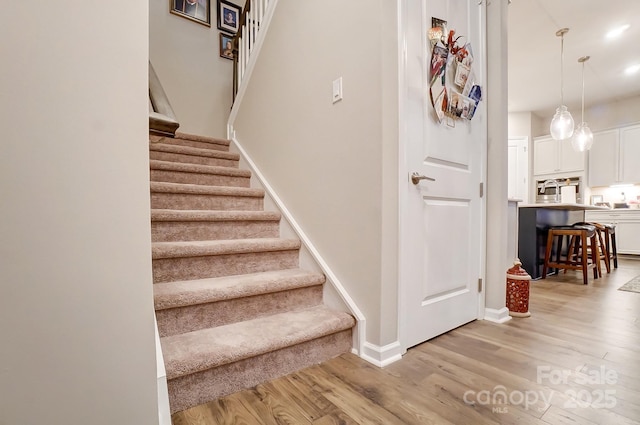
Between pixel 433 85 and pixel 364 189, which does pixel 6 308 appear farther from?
pixel 433 85

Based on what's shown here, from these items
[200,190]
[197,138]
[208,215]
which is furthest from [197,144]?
[208,215]

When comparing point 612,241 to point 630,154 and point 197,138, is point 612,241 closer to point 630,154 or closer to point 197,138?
point 630,154

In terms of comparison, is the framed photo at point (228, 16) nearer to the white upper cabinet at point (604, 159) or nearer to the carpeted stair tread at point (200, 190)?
the carpeted stair tread at point (200, 190)

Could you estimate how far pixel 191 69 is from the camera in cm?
374

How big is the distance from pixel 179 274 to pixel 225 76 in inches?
132

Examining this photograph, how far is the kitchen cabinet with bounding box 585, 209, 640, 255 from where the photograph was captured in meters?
5.32

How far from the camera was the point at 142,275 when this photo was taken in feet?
2.51

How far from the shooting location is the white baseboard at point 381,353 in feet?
4.55

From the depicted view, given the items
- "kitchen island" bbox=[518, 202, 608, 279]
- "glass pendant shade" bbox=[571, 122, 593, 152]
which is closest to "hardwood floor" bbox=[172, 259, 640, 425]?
"kitchen island" bbox=[518, 202, 608, 279]

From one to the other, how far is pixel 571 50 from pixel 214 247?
210 inches

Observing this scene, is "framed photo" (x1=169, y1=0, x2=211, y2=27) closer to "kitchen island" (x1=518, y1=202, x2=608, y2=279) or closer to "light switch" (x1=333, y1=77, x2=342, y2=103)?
"light switch" (x1=333, y1=77, x2=342, y2=103)

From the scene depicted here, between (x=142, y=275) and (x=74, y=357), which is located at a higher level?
(x=142, y=275)

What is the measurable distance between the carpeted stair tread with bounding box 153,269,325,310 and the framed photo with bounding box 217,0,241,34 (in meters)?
3.73

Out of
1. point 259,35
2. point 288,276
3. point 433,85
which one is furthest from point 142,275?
point 259,35
